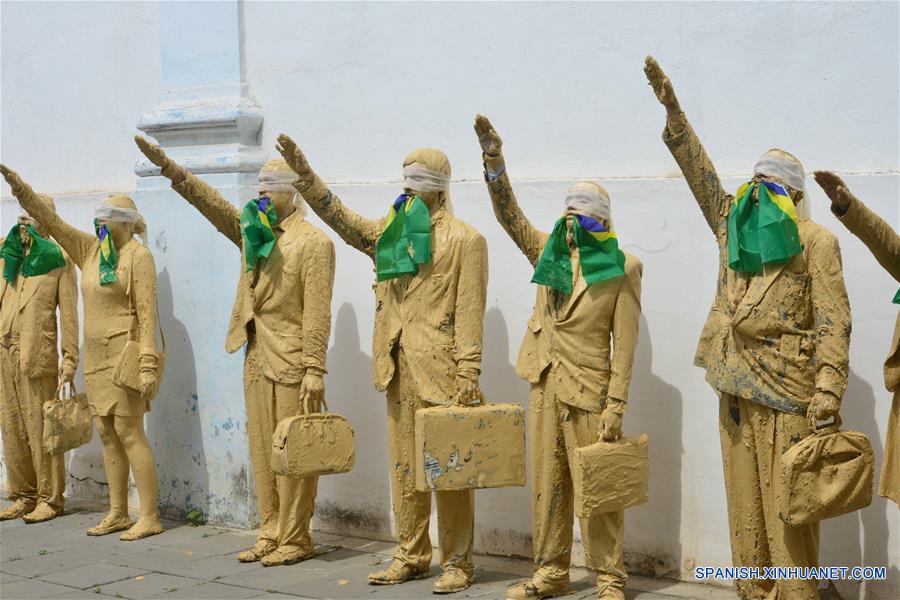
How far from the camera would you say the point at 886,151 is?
621cm

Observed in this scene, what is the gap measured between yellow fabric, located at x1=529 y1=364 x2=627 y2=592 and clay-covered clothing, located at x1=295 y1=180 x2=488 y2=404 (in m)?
0.46

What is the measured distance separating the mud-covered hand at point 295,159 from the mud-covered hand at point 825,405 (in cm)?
280

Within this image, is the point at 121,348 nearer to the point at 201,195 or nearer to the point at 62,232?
the point at 62,232

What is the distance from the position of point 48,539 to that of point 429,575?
9.15 ft

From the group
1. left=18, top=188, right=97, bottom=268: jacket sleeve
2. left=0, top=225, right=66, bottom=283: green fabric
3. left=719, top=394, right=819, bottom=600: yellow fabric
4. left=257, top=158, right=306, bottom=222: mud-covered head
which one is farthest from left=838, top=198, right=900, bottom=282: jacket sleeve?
left=0, top=225, right=66, bottom=283: green fabric

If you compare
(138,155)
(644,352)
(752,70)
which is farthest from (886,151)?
(138,155)

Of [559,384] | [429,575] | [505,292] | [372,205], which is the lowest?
[429,575]

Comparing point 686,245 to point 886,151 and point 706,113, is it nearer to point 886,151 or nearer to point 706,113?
point 706,113

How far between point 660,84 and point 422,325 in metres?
1.87

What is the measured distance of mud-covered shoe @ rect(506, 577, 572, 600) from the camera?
642 centimetres

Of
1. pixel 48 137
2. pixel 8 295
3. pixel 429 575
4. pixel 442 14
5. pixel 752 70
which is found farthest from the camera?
pixel 48 137

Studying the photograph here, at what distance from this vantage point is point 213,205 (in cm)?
767

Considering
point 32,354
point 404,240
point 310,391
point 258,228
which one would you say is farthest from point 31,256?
point 404,240

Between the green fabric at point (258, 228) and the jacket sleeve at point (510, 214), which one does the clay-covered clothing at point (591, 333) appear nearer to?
the jacket sleeve at point (510, 214)
